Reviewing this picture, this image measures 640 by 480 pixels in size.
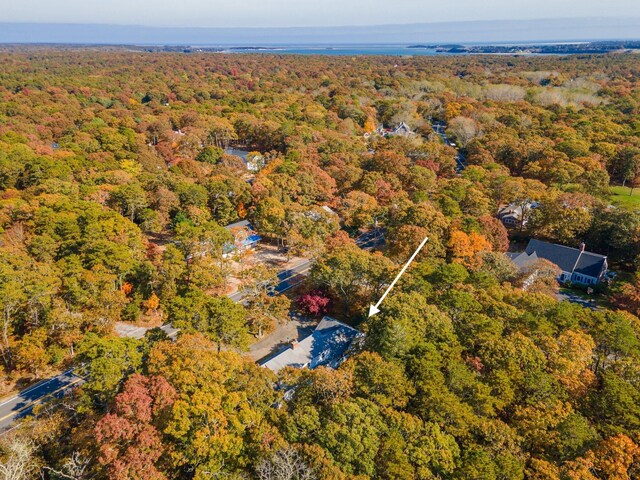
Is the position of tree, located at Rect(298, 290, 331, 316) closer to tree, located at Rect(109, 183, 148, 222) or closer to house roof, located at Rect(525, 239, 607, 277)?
tree, located at Rect(109, 183, 148, 222)

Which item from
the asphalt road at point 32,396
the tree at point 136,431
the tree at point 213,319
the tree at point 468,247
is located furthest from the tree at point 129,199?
the tree at point 468,247

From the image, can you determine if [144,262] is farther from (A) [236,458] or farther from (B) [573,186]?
(B) [573,186]

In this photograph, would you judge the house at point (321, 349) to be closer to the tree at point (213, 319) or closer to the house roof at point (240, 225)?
the tree at point (213, 319)

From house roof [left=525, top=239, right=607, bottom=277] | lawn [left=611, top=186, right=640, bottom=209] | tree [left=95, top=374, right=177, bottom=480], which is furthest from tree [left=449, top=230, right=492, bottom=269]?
lawn [left=611, top=186, right=640, bottom=209]

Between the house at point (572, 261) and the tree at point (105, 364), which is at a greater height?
the tree at point (105, 364)

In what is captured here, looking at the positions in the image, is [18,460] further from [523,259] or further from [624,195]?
[624,195]
